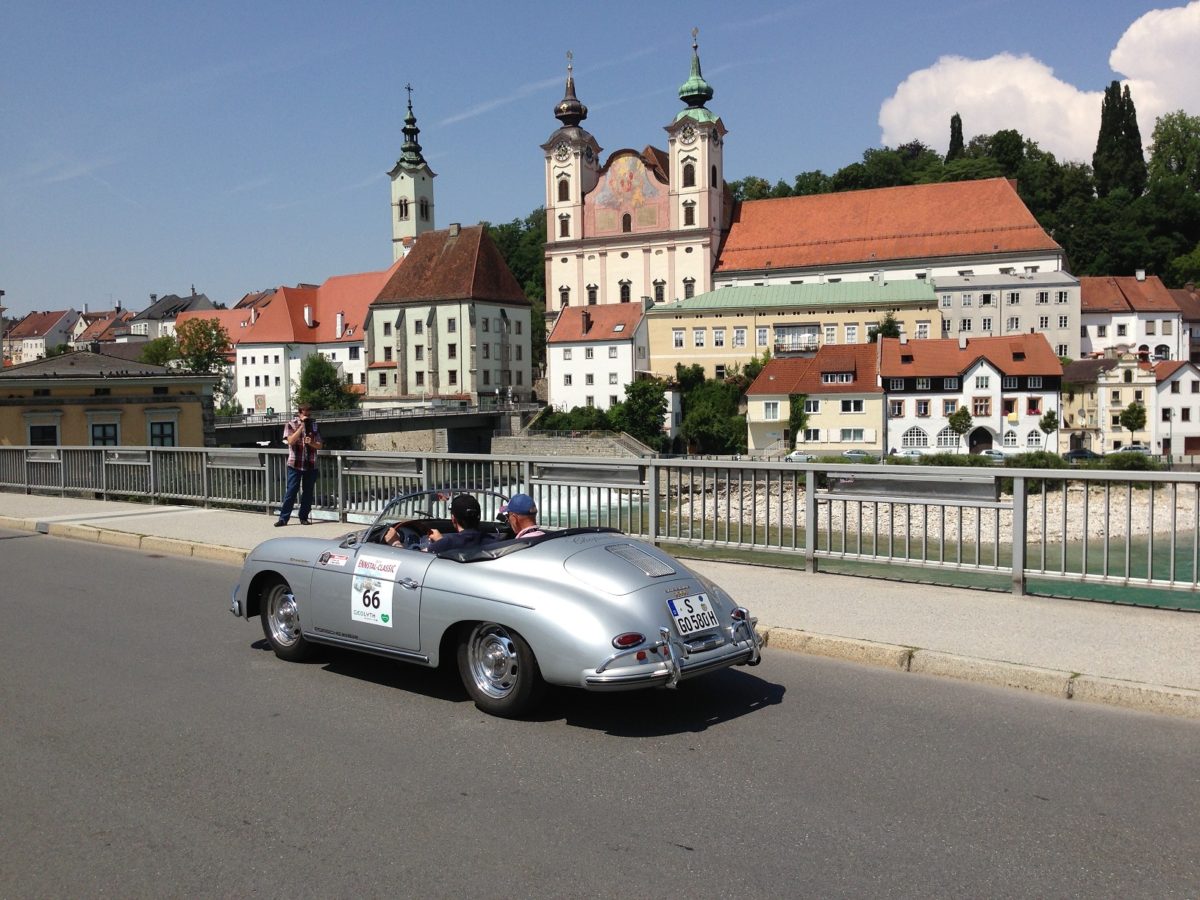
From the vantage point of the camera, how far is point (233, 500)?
1766cm

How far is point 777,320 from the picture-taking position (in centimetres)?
9162

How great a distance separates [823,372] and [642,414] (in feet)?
47.5

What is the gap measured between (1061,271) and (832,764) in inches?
3784

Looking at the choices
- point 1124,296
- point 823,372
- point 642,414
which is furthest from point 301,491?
point 1124,296

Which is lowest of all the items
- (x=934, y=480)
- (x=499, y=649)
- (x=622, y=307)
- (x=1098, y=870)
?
(x=1098, y=870)

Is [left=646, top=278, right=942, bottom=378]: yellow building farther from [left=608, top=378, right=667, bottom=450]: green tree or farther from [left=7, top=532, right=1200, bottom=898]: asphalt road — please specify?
[left=7, top=532, right=1200, bottom=898]: asphalt road

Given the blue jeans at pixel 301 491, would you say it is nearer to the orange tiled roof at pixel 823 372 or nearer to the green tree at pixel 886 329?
the orange tiled roof at pixel 823 372

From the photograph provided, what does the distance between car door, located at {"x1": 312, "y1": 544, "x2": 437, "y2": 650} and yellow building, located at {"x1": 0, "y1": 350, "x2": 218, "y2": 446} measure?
104 feet

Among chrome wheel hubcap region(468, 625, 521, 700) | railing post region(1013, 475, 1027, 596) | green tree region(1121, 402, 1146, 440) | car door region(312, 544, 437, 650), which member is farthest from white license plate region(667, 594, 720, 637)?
green tree region(1121, 402, 1146, 440)

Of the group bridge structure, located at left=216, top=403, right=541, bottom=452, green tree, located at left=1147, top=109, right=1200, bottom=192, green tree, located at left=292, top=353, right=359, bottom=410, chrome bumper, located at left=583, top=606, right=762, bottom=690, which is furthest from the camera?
green tree, located at left=1147, top=109, right=1200, bottom=192

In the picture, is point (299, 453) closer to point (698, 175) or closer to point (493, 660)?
point (493, 660)

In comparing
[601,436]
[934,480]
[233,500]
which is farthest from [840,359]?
[934,480]

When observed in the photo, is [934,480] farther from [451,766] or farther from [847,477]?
[451,766]

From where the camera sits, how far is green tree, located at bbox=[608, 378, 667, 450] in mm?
82688
